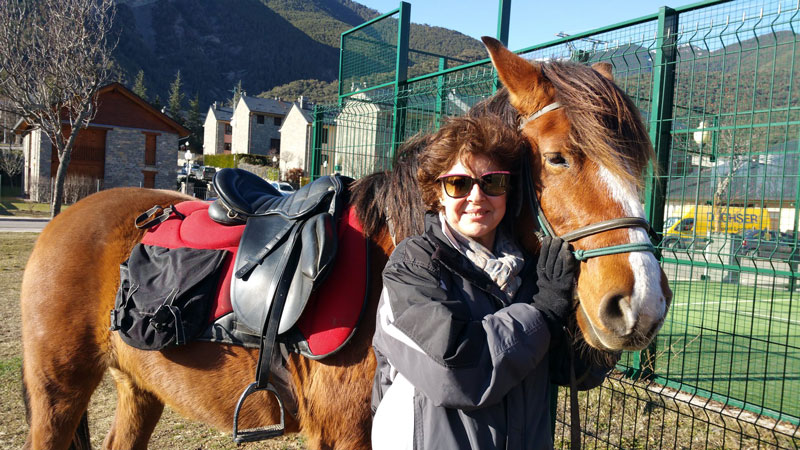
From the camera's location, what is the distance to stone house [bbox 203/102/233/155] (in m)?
67.8

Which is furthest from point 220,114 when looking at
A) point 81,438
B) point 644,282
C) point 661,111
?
point 644,282

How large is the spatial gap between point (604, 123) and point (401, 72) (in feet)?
13.9

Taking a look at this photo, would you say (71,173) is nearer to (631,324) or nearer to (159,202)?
(159,202)

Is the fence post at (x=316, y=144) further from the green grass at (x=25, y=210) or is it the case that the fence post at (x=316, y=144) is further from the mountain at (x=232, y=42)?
the mountain at (x=232, y=42)

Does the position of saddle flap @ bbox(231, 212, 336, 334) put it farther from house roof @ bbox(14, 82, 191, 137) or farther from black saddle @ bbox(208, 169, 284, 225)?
house roof @ bbox(14, 82, 191, 137)

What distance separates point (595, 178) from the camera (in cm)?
148

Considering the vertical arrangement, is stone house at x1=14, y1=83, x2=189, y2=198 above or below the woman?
above

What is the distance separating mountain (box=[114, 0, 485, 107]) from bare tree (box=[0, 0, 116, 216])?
325 ft

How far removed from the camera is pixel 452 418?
1.37m

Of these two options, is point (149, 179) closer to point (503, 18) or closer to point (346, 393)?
point (503, 18)

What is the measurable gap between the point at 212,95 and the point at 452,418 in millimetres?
131993

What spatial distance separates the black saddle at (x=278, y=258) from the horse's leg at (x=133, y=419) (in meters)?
1.13

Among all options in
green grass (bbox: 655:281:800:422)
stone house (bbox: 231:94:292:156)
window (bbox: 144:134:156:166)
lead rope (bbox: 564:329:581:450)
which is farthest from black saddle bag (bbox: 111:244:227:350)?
stone house (bbox: 231:94:292:156)

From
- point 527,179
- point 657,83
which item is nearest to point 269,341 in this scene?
point 527,179
